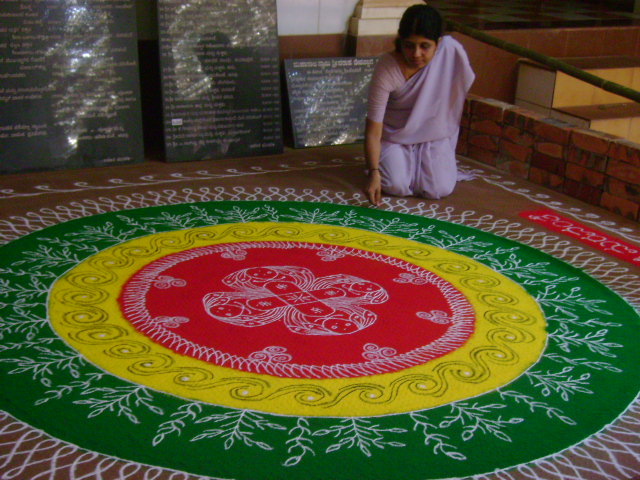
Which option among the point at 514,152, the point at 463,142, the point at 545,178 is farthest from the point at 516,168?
the point at 463,142

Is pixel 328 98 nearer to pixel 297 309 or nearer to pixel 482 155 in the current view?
pixel 482 155

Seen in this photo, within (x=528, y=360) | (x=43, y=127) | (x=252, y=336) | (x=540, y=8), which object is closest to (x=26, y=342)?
(x=252, y=336)

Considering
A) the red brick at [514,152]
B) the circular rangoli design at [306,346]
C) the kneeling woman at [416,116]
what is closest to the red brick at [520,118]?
the red brick at [514,152]

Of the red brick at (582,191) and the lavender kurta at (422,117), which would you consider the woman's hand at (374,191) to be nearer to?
the lavender kurta at (422,117)

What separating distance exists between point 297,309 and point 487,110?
2726mm

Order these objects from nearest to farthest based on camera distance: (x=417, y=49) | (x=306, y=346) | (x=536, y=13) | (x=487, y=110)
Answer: (x=306, y=346) → (x=417, y=49) → (x=487, y=110) → (x=536, y=13)

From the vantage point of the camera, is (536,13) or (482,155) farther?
(536,13)

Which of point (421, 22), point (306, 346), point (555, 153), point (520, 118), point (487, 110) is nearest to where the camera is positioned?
point (306, 346)

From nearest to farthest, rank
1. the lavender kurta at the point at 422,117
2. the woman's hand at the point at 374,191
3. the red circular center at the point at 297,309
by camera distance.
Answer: the red circular center at the point at 297,309, the woman's hand at the point at 374,191, the lavender kurta at the point at 422,117

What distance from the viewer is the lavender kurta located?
4.38m

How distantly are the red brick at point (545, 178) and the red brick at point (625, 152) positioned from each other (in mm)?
422

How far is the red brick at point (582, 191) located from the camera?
15.1 ft

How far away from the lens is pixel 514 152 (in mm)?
5141

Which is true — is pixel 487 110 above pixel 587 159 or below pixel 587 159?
above
